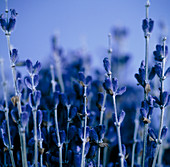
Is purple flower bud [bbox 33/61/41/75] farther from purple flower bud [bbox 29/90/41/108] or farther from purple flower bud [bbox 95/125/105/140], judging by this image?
purple flower bud [bbox 95/125/105/140]

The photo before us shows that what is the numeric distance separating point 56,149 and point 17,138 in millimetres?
157

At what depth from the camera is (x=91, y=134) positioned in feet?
2.53

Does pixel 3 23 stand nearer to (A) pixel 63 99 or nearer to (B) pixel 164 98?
(A) pixel 63 99

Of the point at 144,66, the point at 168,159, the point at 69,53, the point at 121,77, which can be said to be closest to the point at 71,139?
the point at 144,66

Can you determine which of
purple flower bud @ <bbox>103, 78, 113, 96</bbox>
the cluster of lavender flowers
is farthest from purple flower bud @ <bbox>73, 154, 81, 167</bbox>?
purple flower bud @ <bbox>103, 78, 113, 96</bbox>

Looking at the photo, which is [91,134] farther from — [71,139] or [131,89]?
[131,89]

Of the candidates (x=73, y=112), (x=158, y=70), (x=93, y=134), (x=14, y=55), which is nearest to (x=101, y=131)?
(x=93, y=134)

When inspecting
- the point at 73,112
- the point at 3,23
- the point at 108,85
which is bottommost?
the point at 73,112

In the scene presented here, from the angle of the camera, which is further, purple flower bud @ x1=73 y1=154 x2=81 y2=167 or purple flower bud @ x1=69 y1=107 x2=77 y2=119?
purple flower bud @ x1=69 y1=107 x2=77 y2=119

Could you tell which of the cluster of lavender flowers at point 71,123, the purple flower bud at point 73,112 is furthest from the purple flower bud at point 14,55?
the purple flower bud at point 73,112

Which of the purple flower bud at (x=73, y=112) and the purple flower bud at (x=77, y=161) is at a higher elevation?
the purple flower bud at (x=73, y=112)

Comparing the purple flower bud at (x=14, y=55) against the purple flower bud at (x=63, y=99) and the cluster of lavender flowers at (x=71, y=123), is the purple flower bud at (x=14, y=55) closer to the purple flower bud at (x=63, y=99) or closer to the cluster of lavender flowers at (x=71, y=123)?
the cluster of lavender flowers at (x=71, y=123)

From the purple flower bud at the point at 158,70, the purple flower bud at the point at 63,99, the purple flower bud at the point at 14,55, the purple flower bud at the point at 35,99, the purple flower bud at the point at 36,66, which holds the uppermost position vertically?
the purple flower bud at the point at 14,55

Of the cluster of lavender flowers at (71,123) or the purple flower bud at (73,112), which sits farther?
the purple flower bud at (73,112)
